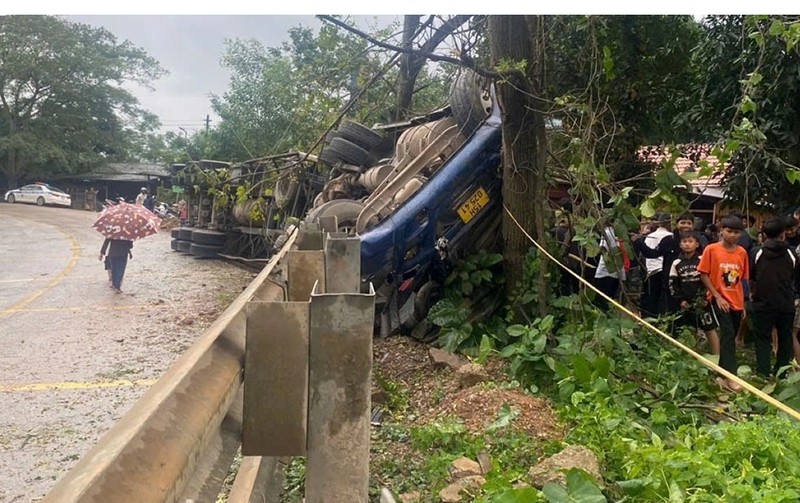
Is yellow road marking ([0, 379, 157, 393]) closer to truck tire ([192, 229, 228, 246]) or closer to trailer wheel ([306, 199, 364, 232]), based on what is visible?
trailer wheel ([306, 199, 364, 232])

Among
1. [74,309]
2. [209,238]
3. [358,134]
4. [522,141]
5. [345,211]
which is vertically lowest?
[74,309]

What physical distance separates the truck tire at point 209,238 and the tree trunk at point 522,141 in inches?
416

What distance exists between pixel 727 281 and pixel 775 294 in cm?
56

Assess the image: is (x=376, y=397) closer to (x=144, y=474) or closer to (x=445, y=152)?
(x=445, y=152)

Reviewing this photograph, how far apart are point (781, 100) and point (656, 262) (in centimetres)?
250

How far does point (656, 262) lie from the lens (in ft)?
26.2

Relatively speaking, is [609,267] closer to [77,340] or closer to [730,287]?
[730,287]

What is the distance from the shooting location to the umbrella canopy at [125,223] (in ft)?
35.1

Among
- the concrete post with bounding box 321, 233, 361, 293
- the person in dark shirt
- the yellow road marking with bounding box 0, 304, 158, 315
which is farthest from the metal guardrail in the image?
the person in dark shirt

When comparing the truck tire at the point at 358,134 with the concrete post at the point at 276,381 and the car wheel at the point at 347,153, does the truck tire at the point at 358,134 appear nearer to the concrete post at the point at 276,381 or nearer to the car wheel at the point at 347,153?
the car wheel at the point at 347,153

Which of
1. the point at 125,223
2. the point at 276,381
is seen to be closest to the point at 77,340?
the point at 125,223

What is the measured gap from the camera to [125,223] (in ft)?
35.5

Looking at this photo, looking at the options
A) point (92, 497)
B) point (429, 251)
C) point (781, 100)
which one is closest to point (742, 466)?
point (92, 497)

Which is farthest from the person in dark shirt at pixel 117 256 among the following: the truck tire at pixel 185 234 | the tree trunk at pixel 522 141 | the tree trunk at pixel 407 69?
the tree trunk at pixel 522 141
